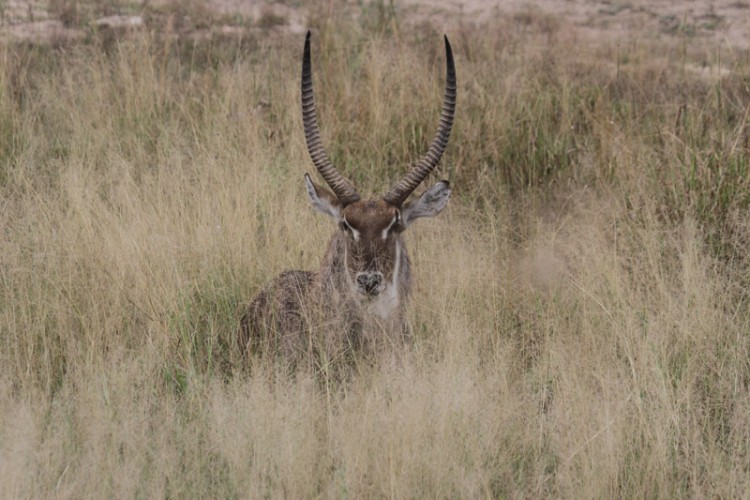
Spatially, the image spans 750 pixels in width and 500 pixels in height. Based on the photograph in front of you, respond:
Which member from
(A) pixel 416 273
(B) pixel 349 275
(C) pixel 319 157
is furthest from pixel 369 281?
(A) pixel 416 273

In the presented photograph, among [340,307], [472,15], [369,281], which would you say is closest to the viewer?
[369,281]

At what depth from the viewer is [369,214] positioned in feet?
19.9

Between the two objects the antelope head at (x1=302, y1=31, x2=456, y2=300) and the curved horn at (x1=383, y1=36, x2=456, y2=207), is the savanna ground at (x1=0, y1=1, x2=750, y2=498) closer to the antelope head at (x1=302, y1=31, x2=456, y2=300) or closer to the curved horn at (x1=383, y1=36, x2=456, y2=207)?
the antelope head at (x1=302, y1=31, x2=456, y2=300)

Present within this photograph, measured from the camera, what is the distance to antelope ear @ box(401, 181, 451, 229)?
249 inches

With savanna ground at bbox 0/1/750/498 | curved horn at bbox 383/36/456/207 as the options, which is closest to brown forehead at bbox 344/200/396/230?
curved horn at bbox 383/36/456/207

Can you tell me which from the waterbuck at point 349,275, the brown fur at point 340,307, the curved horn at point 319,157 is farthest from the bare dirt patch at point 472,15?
the brown fur at point 340,307

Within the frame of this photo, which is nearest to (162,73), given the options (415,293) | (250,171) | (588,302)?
(250,171)

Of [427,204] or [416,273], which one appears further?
[416,273]

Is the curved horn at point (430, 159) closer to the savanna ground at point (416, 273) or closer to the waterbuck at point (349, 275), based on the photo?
the waterbuck at point (349, 275)

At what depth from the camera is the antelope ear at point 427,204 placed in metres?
6.31

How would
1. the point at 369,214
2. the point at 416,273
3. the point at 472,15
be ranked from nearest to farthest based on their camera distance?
the point at 369,214 < the point at 416,273 < the point at 472,15

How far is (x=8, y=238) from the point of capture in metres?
7.27

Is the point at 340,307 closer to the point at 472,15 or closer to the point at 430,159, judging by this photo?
the point at 430,159

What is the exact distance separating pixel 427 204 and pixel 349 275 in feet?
2.09
